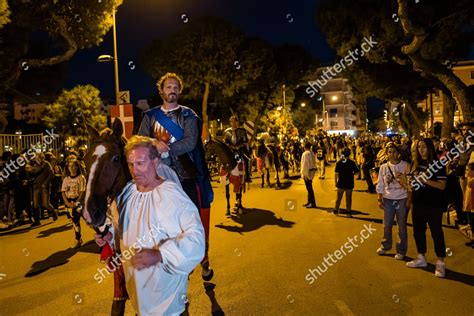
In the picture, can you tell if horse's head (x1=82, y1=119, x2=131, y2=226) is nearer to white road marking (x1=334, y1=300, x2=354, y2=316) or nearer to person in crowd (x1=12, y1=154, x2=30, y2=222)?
white road marking (x1=334, y1=300, x2=354, y2=316)

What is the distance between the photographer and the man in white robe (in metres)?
2.35

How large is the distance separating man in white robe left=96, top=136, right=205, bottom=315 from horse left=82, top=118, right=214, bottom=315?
0.33m

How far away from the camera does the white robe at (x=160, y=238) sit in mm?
2432

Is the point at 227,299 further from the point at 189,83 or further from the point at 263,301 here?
A: the point at 189,83

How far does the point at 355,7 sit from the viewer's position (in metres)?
24.2

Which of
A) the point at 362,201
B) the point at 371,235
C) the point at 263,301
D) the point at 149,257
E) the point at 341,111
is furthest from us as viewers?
the point at 341,111

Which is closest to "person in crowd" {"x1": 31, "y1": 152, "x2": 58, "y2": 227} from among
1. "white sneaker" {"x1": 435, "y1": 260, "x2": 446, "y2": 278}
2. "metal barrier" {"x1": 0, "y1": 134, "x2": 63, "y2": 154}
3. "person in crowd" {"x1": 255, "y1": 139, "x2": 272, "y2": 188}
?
"metal barrier" {"x1": 0, "y1": 134, "x2": 63, "y2": 154}

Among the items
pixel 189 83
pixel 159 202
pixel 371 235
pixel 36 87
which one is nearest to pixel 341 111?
pixel 189 83

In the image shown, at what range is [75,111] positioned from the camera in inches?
850

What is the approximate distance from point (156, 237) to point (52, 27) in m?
16.6

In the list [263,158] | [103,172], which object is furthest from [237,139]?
[103,172]

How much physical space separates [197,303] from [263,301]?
33.4 inches

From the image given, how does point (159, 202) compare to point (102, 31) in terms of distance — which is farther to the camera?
point (102, 31)

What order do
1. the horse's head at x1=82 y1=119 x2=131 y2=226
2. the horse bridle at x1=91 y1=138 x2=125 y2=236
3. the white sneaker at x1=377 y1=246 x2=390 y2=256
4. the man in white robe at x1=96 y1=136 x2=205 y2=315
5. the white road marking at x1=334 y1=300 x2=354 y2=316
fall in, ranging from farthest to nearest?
the white sneaker at x1=377 y1=246 x2=390 y2=256, the white road marking at x1=334 y1=300 x2=354 y2=316, the horse bridle at x1=91 y1=138 x2=125 y2=236, the horse's head at x1=82 y1=119 x2=131 y2=226, the man in white robe at x1=96 y1=136 x2=205 y2=315
